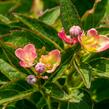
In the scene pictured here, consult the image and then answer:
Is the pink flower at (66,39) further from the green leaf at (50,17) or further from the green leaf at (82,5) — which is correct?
the green leaf at (50,17)

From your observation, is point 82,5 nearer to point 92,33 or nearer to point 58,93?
point 92,33

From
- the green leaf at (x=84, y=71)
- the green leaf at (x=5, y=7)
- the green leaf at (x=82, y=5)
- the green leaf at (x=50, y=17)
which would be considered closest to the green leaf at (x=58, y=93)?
the green leaf at (x=84, y=71)

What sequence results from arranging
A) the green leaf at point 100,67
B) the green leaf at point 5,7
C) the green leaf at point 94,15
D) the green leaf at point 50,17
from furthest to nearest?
the green leaf at point 5,7
the green leaf at point 50,17
the green leaf at point 94,15
the green leaf at point 100,67

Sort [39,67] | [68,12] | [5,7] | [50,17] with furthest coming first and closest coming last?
[5,7], [50,17], [68,12], [39,67]

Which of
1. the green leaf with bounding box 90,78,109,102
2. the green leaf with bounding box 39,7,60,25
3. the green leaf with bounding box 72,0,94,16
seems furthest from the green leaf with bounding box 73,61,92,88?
the green leaf with bounding box 39,7,60,25

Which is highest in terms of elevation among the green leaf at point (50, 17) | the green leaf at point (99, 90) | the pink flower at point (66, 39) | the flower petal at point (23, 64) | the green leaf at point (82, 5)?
the pink flower at point (66, 39)

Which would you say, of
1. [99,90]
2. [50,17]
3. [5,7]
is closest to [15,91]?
[99,90]

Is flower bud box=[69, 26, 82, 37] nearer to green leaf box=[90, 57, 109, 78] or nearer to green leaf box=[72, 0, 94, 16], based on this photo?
green leaf box=[90, 57, 109, 78]
